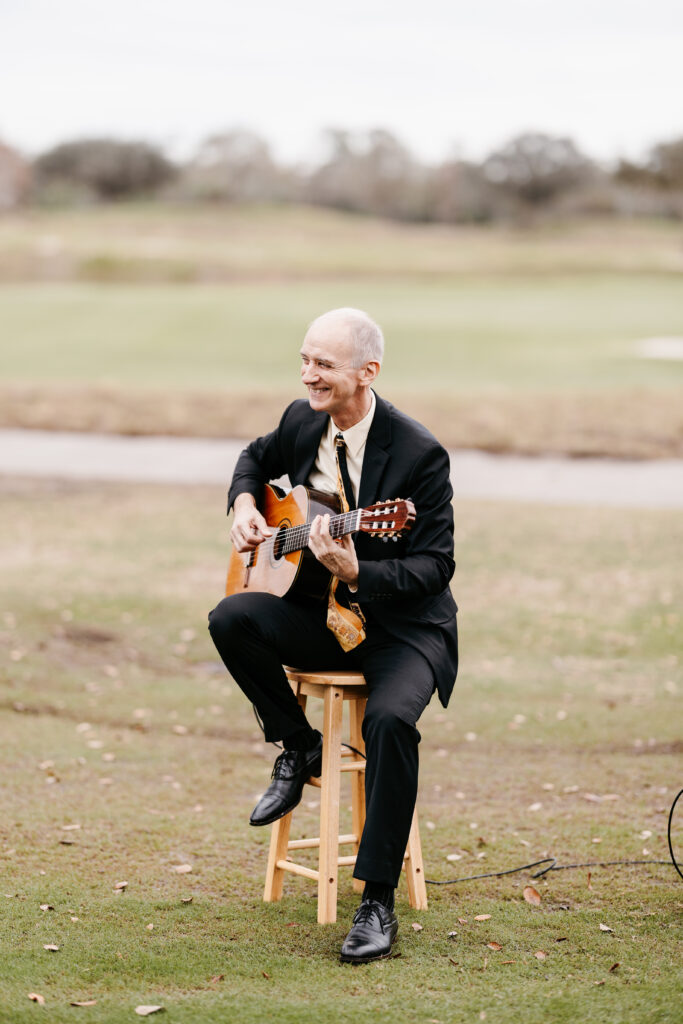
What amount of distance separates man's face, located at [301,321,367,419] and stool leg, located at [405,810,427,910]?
1.47 metres

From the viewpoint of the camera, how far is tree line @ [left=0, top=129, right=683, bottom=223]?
7844 centimetres

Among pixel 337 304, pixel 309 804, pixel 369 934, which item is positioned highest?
pixel 337 304

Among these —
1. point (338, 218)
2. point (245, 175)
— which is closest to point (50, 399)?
point (338, 218)

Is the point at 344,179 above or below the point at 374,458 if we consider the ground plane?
above

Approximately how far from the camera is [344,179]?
83438 millimetres

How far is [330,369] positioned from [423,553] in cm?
Result: 71

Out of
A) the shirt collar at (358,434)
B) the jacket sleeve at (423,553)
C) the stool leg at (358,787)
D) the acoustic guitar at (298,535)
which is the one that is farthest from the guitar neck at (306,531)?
the stool leg at (358,787)

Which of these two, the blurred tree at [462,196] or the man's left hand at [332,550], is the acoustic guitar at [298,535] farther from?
the blurred tree at [462,196]

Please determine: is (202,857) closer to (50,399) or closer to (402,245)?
(50,399)

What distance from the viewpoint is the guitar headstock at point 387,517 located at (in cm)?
389

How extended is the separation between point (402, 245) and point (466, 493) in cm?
3394

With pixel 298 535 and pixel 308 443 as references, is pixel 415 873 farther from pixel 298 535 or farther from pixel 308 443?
pixel 308 443

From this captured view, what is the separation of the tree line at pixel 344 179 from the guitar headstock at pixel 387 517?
74.1 meters

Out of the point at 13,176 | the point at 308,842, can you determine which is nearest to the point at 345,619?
the point at 308,842
